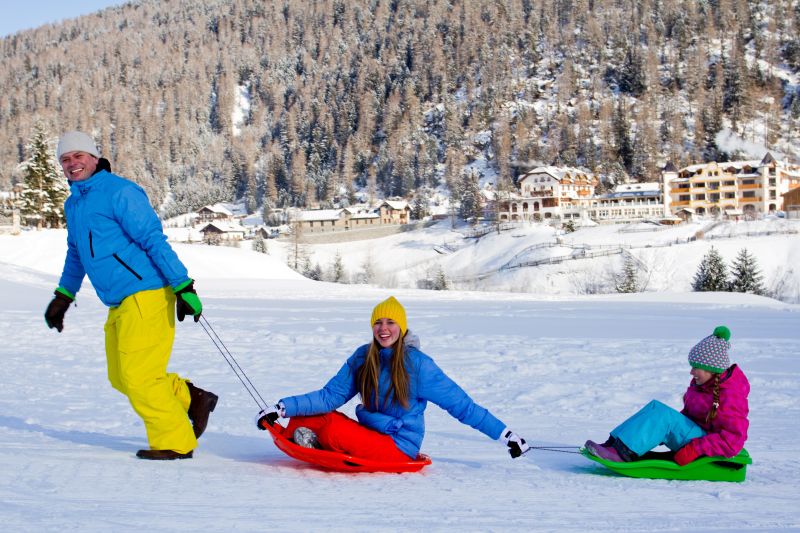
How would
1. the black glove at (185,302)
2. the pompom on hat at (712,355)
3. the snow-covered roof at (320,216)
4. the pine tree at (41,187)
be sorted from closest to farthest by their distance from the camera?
1. the black glove at (185,302)
2. the pompom on hat at (712,355)
3. the pine tree at (41,187)
4. the snow-covered roof at (320,216)

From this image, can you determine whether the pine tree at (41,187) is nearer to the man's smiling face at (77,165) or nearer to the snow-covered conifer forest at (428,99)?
the man's smiling face at (77,165)

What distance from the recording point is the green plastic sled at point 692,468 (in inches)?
154

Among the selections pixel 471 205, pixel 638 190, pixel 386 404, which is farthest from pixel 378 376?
pixel 638 190

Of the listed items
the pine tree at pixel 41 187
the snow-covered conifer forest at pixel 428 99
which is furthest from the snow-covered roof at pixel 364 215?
the pine tree at pixel 41 187

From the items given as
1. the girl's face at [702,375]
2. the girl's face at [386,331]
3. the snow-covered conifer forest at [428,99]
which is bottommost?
the girl's face at [702,375]

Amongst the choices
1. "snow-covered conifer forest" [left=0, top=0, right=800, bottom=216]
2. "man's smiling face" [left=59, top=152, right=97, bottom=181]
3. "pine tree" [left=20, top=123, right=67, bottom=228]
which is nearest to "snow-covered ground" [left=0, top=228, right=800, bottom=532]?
"man's smiling face" [left=59, top=152, right=97, bottom=181]

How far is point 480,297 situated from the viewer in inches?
818

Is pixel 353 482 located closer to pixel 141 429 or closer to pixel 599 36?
pixel 141 429

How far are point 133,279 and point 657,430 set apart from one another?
3.02 meters

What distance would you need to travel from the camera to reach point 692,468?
3947 mm

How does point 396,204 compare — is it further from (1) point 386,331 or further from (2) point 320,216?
(1) point 386,331

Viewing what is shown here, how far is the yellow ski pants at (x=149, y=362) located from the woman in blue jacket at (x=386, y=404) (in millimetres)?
550

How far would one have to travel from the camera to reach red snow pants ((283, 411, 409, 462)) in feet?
12.7

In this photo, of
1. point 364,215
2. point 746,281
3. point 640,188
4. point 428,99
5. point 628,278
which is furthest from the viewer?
point 428,99
